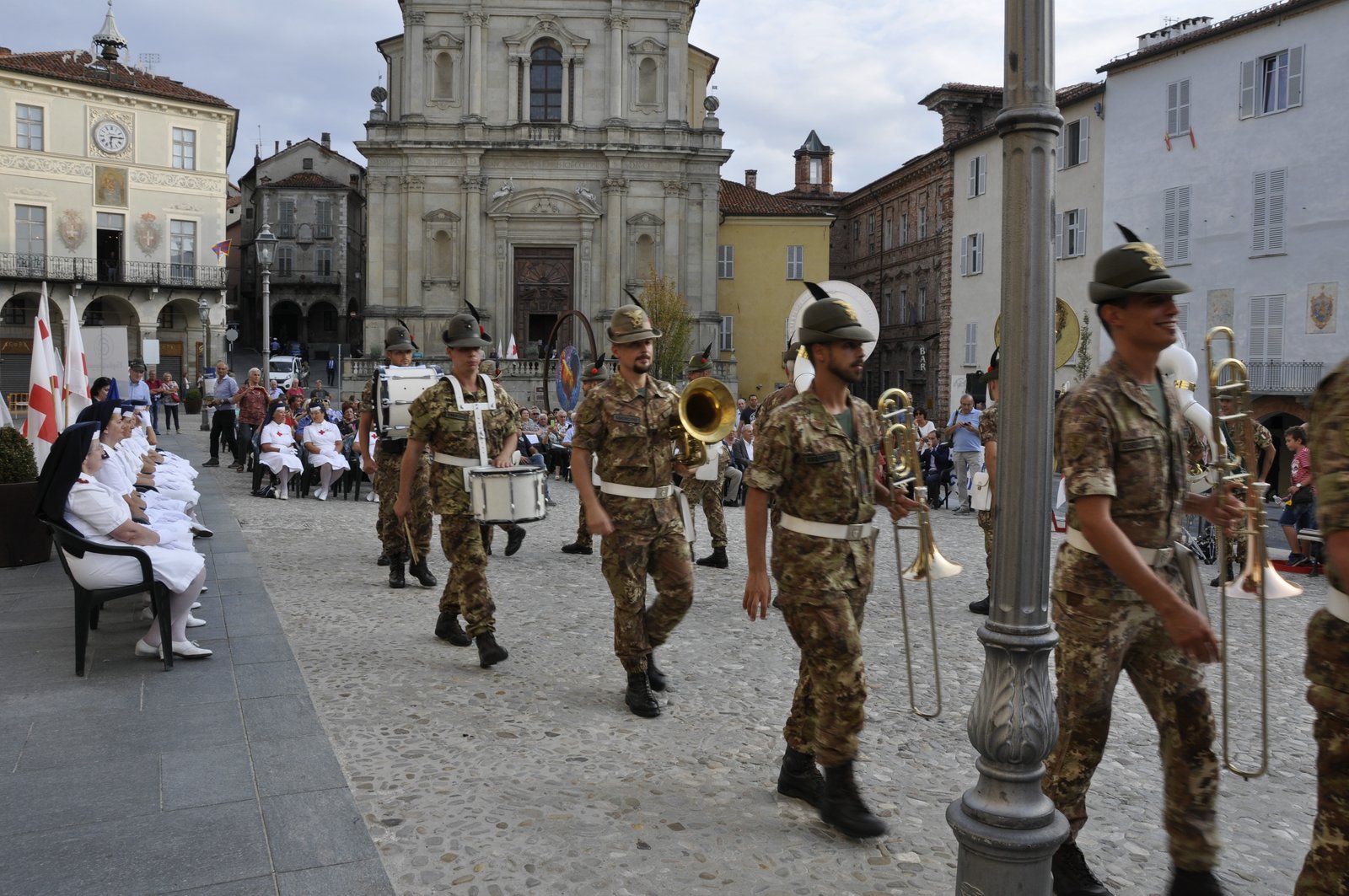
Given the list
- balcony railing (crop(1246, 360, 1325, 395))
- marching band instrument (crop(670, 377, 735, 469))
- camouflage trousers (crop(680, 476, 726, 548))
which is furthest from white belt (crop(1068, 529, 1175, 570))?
balcony railing (crop(1246, 360, 1325, 395))

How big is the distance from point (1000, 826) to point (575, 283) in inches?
1791

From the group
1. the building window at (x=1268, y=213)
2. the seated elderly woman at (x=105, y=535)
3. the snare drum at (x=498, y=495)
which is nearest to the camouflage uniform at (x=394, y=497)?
the snare drum at (x=498, y=495)

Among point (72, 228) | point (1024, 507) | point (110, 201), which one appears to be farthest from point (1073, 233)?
point (72, 228)

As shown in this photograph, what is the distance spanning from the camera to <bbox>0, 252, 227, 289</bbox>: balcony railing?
164ft

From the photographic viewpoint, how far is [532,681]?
22.0 ft

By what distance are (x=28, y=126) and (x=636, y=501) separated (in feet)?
177

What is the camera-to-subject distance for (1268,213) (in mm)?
26766

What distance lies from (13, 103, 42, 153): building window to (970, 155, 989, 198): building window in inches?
1599

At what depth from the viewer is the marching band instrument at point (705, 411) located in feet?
19.7

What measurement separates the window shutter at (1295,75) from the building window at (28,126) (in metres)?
49.3

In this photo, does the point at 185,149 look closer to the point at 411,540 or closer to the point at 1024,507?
the point at 411,540

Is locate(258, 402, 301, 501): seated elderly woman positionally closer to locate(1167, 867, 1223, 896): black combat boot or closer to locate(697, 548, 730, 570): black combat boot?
locate(697, 548, 730, 570): black combat boot

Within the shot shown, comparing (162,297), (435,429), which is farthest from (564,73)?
(435,429)

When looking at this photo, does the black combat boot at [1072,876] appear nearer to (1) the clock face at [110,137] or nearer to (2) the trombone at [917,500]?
(2) the trombone at [917,500]
